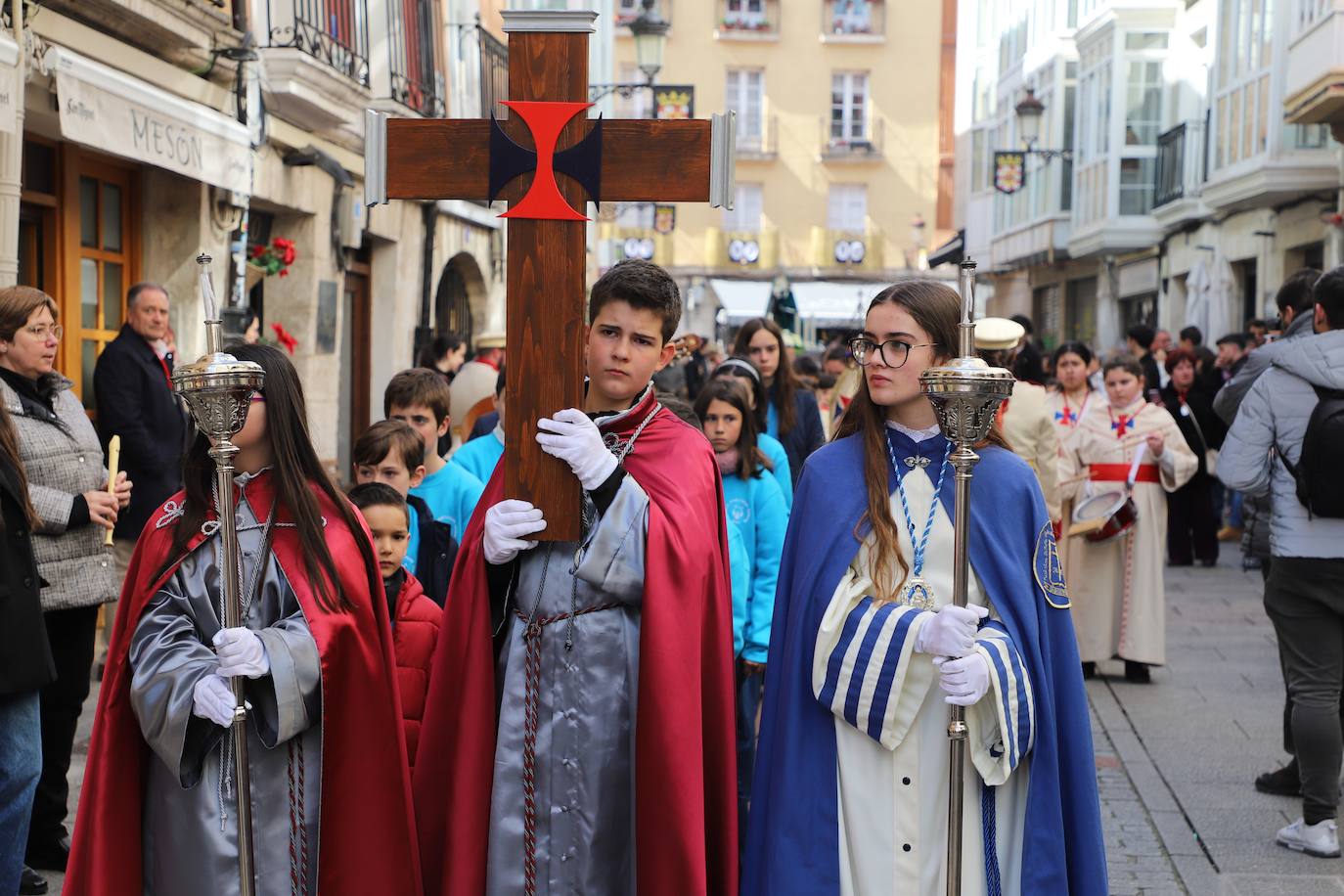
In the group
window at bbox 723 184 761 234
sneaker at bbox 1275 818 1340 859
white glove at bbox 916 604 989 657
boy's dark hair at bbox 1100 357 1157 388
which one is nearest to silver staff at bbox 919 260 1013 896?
white glove at bbox 916 604 989 657

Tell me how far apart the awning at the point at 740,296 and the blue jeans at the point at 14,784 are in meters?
32.4

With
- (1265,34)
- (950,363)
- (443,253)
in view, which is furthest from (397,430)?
(1265,34)

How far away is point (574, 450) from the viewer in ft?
11.0

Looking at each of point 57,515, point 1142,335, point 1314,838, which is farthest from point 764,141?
point 57,515

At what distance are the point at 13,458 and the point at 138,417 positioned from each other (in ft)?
9.88

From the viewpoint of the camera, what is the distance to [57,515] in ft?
16.5

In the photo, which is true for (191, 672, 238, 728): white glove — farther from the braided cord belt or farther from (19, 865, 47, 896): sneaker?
(19, 865, 47, 896): sneaker

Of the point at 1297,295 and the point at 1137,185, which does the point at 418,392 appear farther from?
the point at 1137,185

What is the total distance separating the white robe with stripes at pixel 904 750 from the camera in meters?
3.35

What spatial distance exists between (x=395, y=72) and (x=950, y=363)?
36.6 ft

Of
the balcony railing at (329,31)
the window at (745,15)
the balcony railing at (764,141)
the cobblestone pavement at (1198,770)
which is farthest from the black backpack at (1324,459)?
the window at (745,15)

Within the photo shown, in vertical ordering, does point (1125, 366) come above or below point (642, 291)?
below

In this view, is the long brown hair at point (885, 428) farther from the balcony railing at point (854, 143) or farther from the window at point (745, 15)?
the window at point (745, 15)

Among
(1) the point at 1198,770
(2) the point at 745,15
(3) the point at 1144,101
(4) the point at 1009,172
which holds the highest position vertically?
(2) the point at 745,15
